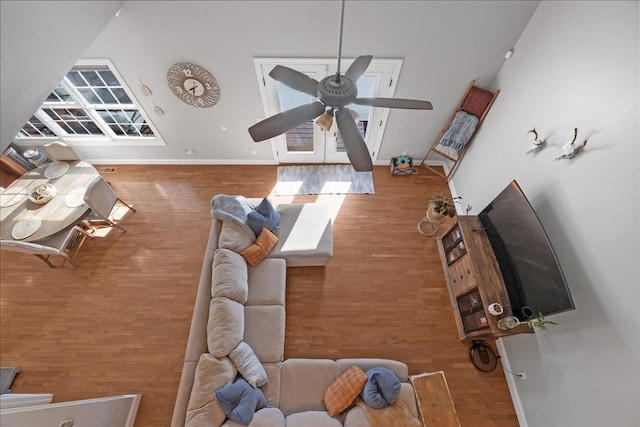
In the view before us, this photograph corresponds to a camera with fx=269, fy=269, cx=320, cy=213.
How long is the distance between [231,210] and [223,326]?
4.21 feet

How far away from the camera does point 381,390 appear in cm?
246

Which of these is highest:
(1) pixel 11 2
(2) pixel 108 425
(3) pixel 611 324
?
(1) pixel 11 2

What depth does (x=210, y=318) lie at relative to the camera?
2617 mm

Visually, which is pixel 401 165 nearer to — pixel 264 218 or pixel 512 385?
pixel 264 218

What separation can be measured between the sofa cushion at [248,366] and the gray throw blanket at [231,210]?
4.15 ft

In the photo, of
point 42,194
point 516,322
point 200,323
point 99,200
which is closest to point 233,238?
point 200,323

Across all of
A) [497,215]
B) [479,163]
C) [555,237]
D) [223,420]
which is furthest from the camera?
[479,163]

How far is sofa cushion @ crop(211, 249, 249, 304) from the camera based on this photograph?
9.01ft

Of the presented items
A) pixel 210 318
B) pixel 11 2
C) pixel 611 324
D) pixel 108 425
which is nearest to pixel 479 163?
pixel 611 324

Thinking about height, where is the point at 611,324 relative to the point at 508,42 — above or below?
below

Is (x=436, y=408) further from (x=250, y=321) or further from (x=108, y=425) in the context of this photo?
(x=108, y=425)

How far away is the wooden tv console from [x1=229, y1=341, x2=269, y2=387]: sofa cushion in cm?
223

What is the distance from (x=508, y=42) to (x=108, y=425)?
581 cm

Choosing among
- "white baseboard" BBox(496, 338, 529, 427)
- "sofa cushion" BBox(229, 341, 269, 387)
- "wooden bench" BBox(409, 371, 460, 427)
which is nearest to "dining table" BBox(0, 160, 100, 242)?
"sofa cushion" BBox(229, 341, 269, 387)
